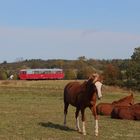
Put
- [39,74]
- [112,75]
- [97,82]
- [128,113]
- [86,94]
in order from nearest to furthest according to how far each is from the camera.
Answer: [97,82] → [86,94] → [128,113] → [112,75] → [39,74]

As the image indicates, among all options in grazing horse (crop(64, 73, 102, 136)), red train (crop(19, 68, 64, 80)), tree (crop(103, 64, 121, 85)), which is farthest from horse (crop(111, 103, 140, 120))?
red train (crop(19, 68, 64, 80))

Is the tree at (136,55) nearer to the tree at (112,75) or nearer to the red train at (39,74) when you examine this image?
the tree at (112,75)

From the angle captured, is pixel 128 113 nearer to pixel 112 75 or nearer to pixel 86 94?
pixel 86 94

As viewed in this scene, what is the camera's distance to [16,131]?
17062 mm

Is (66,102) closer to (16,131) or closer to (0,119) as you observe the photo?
(16,131)

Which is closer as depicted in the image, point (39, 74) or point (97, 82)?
point (97, 82)

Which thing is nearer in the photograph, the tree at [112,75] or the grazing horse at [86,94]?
the grazing horse at [86,94]

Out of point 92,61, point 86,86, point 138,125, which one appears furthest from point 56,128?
point 92,61

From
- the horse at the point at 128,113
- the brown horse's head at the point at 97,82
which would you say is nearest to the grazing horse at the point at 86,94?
the brown horse's head at the point at 97,82

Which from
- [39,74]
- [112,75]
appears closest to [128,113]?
[112,75]

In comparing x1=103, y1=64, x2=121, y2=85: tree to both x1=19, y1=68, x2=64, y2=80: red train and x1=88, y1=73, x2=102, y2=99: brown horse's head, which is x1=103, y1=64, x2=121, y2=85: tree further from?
x1=88, y1=73, x2=102, y2=99: brown horse's head

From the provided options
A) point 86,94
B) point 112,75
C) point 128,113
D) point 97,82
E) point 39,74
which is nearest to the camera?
point 97,82

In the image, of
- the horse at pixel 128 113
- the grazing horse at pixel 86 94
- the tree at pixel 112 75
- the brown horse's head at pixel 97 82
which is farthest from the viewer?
the tree at pixel 112 75

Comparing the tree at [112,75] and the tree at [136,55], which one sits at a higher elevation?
the tree at [136,55]
